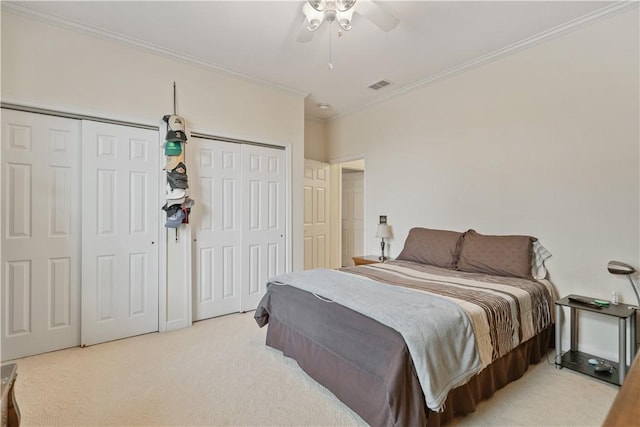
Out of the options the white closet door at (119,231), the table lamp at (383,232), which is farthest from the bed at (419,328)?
the white closet door at (119,231)

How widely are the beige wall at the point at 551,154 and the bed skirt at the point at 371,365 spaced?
32.7 inches

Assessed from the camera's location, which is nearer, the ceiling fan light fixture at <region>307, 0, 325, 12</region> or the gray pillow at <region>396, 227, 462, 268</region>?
the ceiling fan light fixture at <region>307, 0, 325, 12</region>

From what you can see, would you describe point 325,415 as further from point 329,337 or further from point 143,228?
point 143,228

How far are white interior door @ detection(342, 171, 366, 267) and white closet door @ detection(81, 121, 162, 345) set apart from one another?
11.8ft

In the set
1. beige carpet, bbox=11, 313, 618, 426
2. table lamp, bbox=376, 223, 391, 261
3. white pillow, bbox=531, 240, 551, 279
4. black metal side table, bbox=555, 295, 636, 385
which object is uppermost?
table lamp, bbox=376, 223, 391, 261

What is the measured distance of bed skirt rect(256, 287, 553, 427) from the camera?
1.46m

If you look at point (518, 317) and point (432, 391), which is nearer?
point (432, 391)

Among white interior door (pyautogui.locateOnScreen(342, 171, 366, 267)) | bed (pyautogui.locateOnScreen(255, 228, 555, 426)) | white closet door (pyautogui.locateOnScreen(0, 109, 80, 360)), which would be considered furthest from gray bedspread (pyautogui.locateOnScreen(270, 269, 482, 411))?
white interior door (pyautogui.locateOnScreen(342, 171, 366, 267))

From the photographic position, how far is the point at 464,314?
1.75 meters

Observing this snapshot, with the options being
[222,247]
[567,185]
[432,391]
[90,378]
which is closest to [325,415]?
[432,391]

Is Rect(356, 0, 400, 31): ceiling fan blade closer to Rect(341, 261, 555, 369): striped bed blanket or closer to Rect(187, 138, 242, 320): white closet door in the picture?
Rect(341, 261, 555, 369): striped bed blanket

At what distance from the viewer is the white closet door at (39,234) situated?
2402 millimetres

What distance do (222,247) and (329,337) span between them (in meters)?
2.00

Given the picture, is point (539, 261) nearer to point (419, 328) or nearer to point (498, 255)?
point (498, 255)
